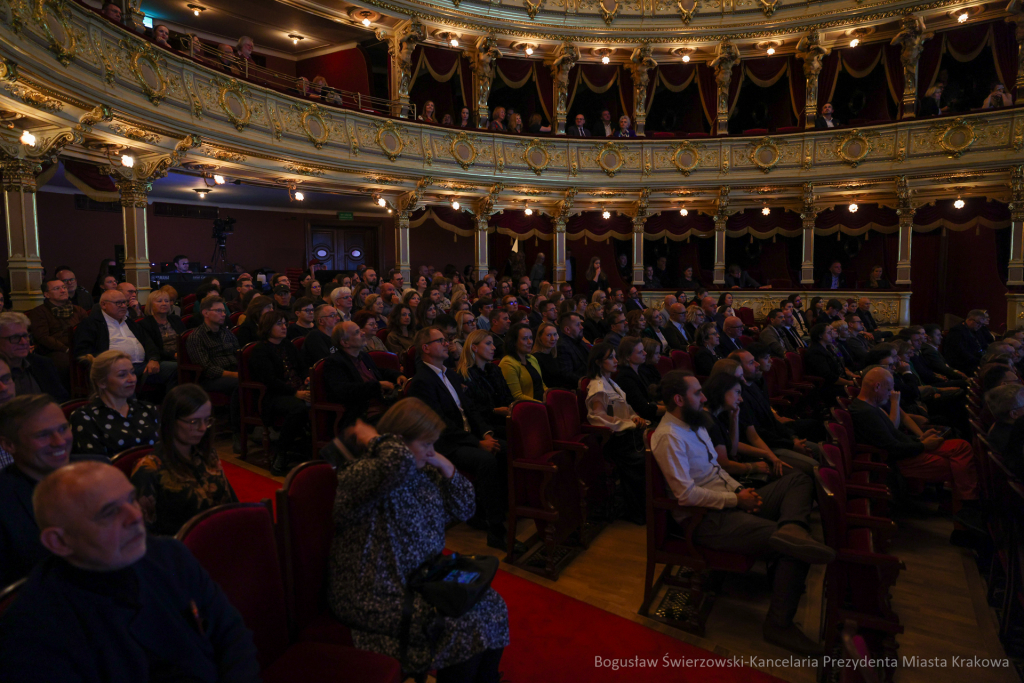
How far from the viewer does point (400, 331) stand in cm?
508

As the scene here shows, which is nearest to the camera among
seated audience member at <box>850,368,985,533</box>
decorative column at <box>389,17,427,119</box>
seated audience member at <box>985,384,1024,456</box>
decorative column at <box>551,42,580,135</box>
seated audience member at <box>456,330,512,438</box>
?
seated audience member at <box>985,384,1024,456</box>

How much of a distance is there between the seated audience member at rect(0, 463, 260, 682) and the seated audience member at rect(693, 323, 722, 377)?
4.38 metres

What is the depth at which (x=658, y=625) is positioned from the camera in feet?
8.05

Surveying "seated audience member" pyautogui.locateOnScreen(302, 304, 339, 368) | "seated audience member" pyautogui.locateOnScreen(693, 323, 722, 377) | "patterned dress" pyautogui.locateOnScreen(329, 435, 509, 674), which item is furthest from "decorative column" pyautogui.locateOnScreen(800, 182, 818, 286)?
"patterned dress" pyautogui.locateOnScreen(329, 435, 509, 674)

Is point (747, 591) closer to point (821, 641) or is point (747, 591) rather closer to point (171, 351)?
point (821, 641)

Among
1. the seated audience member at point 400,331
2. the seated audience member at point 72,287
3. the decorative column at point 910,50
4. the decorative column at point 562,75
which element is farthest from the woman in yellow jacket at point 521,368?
the decorative column at point 910,50

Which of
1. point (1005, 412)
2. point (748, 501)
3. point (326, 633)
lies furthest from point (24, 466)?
point (1005, 412)

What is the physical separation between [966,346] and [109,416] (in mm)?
7819

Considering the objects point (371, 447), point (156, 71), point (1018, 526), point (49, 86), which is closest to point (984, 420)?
point (1018, 526)

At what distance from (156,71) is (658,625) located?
7.45 m

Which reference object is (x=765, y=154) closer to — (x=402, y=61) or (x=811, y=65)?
(x=811, y=65)

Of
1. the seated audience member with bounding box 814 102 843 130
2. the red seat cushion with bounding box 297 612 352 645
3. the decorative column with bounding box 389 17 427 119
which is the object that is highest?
the decorative column with bounding box 389 17 427 119

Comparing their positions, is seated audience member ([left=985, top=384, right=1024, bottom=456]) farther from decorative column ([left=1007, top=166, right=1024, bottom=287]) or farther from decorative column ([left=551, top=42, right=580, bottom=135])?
decorative column ([left=551, top=42, right=580, bottom=135])

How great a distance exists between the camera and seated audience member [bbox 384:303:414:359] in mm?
4969
